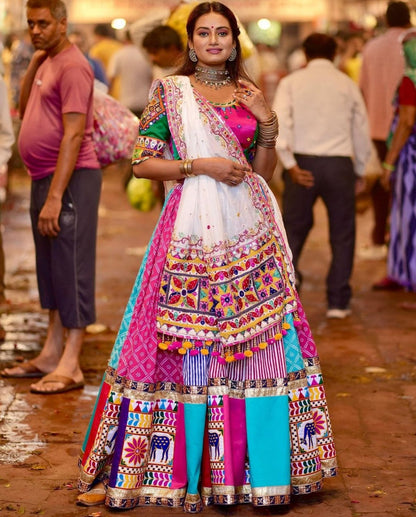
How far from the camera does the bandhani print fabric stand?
13.5 feet

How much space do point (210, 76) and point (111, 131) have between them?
→ 5.85 ft

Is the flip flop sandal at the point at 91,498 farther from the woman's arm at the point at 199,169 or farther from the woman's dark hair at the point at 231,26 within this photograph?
the woman's dark hair at the point at 231,26

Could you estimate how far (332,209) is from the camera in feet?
24.8

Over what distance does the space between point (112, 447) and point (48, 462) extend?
619 mm

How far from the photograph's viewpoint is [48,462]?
15.5 feet

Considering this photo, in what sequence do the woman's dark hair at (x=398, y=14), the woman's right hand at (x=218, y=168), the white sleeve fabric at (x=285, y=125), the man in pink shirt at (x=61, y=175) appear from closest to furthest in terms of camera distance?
the woman's right hand at (x=218, y=168) → the man in pink shirt at (x=61, y=175) → the white sleeve fabric at (x=285, y=125) → the woman's dark hair at (x=398, y=14)

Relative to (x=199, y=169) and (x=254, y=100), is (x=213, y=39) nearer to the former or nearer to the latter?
(x=254, y=100)

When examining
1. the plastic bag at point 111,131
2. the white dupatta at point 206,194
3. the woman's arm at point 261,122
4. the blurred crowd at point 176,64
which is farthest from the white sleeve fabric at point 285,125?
the white dupatta at point 206,194

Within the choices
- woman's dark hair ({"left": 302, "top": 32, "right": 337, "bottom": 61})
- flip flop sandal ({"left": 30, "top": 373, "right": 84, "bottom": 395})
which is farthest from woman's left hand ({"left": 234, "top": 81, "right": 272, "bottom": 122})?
woman's dark hair ({"left": 302, "top": 32, "right": 337, "bottom": 61})

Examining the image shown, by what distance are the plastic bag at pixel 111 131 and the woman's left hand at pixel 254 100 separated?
179 cm

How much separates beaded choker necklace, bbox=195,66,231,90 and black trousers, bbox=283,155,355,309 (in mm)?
3223

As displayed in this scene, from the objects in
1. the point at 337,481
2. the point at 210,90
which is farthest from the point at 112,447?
the point at 210,90

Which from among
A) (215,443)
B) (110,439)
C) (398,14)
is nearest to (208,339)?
(215,443)

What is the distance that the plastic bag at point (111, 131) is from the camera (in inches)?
234
